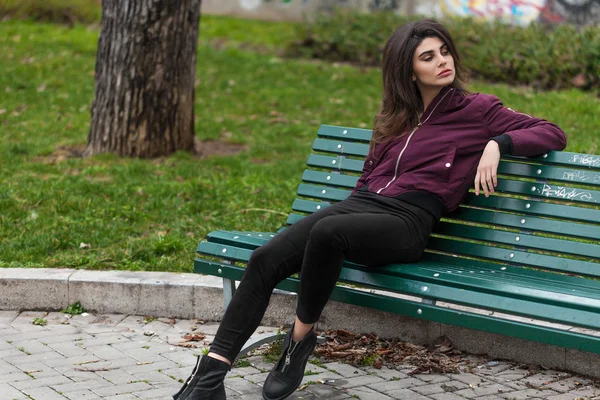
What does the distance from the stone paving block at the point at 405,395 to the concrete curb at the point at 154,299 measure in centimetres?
59

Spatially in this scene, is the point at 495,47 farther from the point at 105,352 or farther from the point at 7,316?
the point at 105,352

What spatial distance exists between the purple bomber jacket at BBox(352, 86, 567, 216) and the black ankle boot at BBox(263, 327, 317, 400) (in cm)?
76

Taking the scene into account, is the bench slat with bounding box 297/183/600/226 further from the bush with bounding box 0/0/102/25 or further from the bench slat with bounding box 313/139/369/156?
the bush with bounding box 0/0/102/25

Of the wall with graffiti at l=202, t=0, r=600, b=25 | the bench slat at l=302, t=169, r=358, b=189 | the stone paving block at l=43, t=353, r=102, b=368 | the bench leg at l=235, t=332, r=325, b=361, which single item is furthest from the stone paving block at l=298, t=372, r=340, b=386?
the wall with graffiti at l=202, t=0, r=600, b=25

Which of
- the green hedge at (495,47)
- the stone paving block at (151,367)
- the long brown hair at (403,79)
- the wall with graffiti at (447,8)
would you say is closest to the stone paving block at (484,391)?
the long brown hair at (403,79)

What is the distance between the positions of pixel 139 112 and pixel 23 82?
12.0ft

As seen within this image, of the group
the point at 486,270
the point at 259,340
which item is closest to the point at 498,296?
the point at 486,270

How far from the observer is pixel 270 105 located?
32.3 feet

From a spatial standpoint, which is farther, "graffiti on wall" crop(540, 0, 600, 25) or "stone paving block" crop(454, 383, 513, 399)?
"graffiti on wall" crop(540, 0, 600, 25)

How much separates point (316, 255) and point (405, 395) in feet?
2.50

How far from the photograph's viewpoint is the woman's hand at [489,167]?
3908 millimetres

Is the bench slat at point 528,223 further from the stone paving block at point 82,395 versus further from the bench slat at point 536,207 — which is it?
the stone paving block at point 82,395

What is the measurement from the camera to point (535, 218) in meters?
4.04

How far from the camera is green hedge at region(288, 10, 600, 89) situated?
9898 mm
